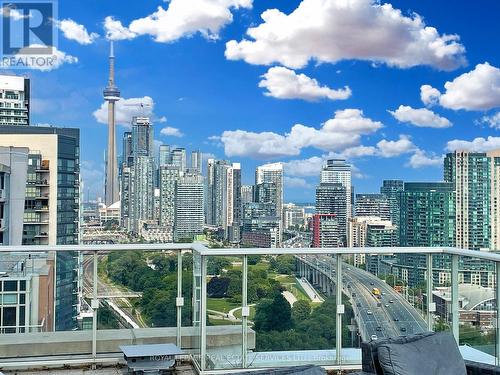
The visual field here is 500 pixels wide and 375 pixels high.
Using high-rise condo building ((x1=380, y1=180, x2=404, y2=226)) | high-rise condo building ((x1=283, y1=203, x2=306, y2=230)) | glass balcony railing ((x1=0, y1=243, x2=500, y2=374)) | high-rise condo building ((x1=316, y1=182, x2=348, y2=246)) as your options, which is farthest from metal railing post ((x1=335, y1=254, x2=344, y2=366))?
high-rise condo building ((x1=283, y1=203, x2=306, y2=230))

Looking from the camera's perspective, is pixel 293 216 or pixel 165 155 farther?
pixel 165 155

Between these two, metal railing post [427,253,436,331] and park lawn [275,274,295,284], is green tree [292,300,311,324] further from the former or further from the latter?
metal railing post [427,253,436,331]

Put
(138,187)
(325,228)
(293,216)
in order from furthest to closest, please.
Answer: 1. (138,187)
2. (293,216)
3. (325,228)

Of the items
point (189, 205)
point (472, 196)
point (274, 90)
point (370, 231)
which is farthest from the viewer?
point (274, 90)

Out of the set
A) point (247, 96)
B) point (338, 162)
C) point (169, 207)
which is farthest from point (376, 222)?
point (247, 96)

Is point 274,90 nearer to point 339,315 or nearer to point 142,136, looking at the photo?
point 142,136

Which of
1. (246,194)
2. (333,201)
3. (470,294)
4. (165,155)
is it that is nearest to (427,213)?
(333,201)
